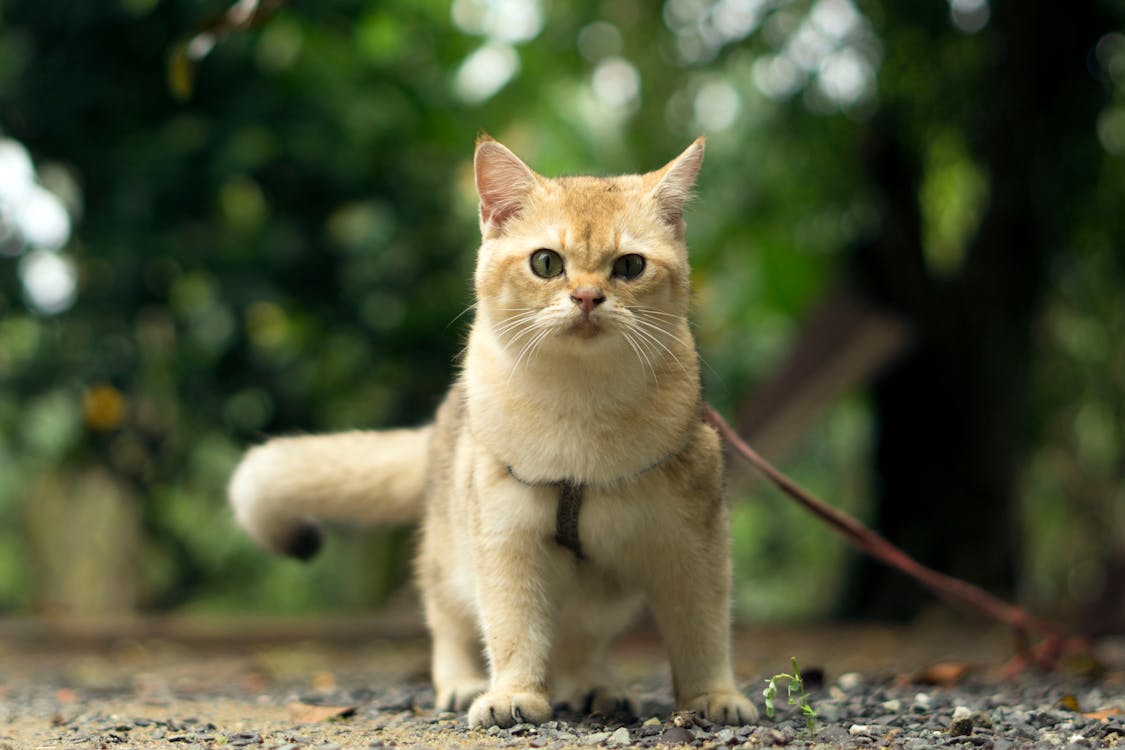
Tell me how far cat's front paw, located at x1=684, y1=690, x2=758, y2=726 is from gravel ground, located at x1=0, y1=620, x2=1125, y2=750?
49 mm

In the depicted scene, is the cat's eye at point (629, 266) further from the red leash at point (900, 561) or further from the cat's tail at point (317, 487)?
the cat's tail at point (317, 487)

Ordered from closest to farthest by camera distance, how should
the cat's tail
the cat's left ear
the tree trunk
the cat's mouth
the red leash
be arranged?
the cat's mouth → the cat's left ear → the red leash → the cat's tail → the tree trunk

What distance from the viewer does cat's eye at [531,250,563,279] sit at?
3098 millimetres

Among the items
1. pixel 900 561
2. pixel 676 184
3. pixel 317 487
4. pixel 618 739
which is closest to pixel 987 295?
pixel 900 561

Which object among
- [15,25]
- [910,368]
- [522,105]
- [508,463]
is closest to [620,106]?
[522,105]

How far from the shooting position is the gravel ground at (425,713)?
9.36 feet

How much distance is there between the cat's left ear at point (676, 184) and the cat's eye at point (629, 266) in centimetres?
22

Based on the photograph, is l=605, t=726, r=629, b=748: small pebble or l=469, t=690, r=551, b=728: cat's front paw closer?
l=605, t=726, r=629, b=748: small pebble

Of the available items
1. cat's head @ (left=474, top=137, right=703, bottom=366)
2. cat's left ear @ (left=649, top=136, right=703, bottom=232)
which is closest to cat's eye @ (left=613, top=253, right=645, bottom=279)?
cat's head @ (left=474, top=137, right=703, bottom=366)

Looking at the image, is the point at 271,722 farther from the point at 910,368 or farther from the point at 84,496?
the point at 910,368

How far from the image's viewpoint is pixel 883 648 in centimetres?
613

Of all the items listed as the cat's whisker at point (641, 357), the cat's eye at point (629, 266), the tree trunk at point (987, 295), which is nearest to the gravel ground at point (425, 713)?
the cat's whisker at point (641, 357)

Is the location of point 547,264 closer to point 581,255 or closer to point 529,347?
point 581,255

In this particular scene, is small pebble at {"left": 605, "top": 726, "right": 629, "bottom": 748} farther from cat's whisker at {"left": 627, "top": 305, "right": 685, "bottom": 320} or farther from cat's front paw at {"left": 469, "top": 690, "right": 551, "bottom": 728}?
cat's whisker at {"left": 627, "top": 305, "right": 685, "bottom": 320}
